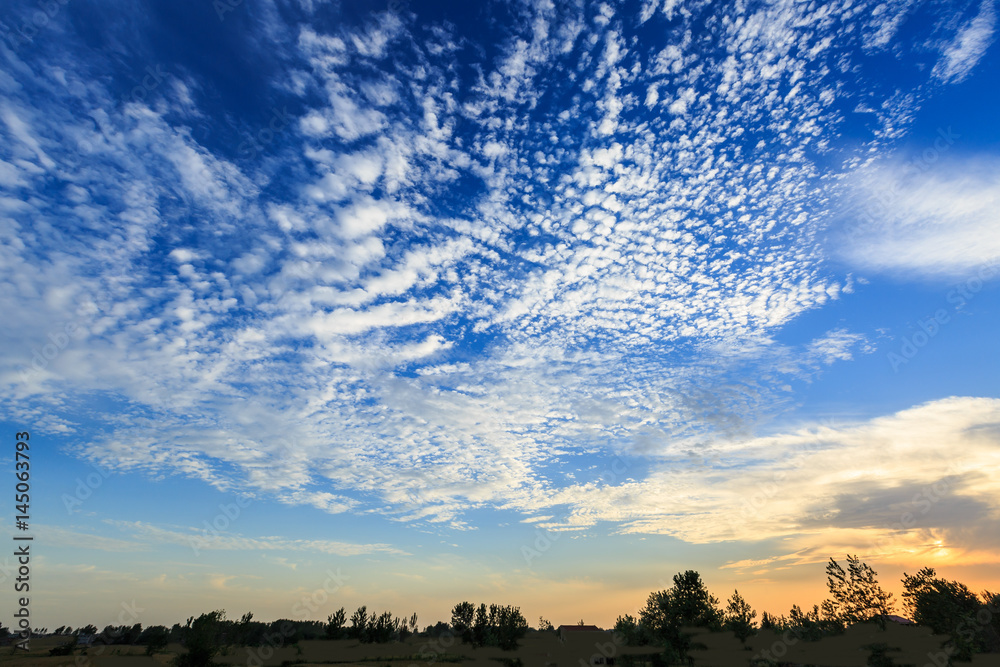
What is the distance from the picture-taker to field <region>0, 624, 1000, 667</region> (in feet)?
147

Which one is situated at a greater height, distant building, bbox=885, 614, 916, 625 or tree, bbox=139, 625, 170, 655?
distant building, bbox=885, 614, 916, 625

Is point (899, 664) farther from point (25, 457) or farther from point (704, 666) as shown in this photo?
point (25, 457)

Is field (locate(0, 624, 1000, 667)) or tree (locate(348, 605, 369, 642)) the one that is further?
tree (locate(348, 605, 369, 642))

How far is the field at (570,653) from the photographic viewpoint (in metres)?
44.8

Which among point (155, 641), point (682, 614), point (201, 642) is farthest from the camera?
point (155, 641)

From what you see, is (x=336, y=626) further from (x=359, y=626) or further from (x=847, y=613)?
(x=847, y=613)

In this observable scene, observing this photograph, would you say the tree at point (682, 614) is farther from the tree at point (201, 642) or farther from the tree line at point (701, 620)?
the tree at point (201, 642)

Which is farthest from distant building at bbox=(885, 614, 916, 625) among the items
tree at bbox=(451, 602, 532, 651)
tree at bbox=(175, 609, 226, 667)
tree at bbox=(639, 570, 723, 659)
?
tree at bbox=(175, 609, 226, 667)

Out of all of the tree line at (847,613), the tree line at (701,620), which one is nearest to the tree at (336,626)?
Result: the tree line at (701,620)

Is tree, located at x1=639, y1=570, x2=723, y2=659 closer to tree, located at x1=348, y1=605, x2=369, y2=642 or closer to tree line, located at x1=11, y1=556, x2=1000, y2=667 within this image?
tree line, located at x1=11, y1=556, x2=1000, y2=667

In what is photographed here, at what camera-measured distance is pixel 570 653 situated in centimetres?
6234

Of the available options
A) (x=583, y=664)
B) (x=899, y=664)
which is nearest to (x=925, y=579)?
(x=899, y=664)

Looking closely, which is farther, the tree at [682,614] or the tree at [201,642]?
the tree at [682,614]

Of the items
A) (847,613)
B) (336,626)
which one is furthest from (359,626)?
(847,613)
